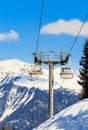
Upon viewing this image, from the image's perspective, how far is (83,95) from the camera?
190 ft

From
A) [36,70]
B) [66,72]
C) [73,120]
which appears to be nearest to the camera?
[73,120]

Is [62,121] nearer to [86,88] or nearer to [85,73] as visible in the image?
[86,88]

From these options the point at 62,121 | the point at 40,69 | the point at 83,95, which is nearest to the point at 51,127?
the point at 62,121

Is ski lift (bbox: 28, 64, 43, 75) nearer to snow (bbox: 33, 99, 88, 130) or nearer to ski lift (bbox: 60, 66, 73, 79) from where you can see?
ski lift (bbox: 60, 66, 73, 79)

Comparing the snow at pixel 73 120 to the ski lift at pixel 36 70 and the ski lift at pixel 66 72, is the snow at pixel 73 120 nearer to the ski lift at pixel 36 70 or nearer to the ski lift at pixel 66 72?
the ski lift at pixel 66 72

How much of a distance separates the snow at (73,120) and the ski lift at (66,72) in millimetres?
14340

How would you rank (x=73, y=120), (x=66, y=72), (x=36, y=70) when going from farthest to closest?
(x=36, y=70)
(x=66, y=72)
(x=73, y=120)

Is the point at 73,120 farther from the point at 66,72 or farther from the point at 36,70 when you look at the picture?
the point at 36,70

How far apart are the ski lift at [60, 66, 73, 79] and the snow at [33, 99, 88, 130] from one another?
→ 14.3 meters

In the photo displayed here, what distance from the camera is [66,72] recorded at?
3578 centimetres

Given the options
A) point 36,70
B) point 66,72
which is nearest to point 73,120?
point 66,72

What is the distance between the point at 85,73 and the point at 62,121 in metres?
46.9

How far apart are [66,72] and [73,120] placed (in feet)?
57.1

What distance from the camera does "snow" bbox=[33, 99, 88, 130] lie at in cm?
1754
